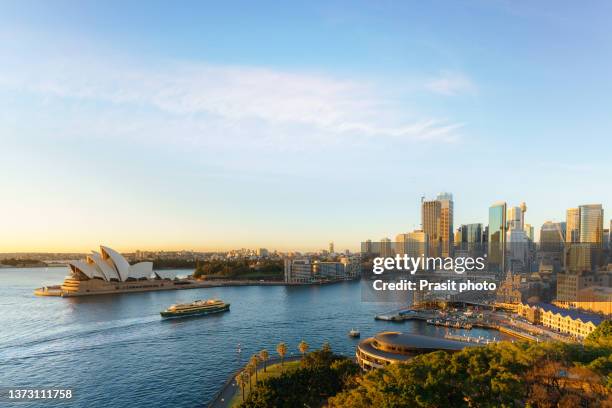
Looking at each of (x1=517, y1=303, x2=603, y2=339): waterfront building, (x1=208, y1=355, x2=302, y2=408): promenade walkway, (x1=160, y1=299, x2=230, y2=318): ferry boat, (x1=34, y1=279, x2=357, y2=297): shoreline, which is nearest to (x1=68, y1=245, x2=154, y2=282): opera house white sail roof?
(x1=34, y1=279, x2=357, y2=297): shoreline

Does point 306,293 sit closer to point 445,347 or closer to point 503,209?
point 445,347

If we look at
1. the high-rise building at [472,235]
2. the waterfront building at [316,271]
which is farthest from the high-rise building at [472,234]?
the waterfront building at [316,271]

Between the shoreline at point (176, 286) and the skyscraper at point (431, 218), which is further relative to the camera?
the skyscraper at point (431, 218)

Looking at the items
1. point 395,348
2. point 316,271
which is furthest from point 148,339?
point 316,271

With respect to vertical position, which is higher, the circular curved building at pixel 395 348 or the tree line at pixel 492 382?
the tree line at pixel 492 382

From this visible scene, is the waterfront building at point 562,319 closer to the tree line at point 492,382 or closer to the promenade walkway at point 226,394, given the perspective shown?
the tree line at point 492,382

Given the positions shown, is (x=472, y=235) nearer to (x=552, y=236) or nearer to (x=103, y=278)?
(x=552, y=236)
